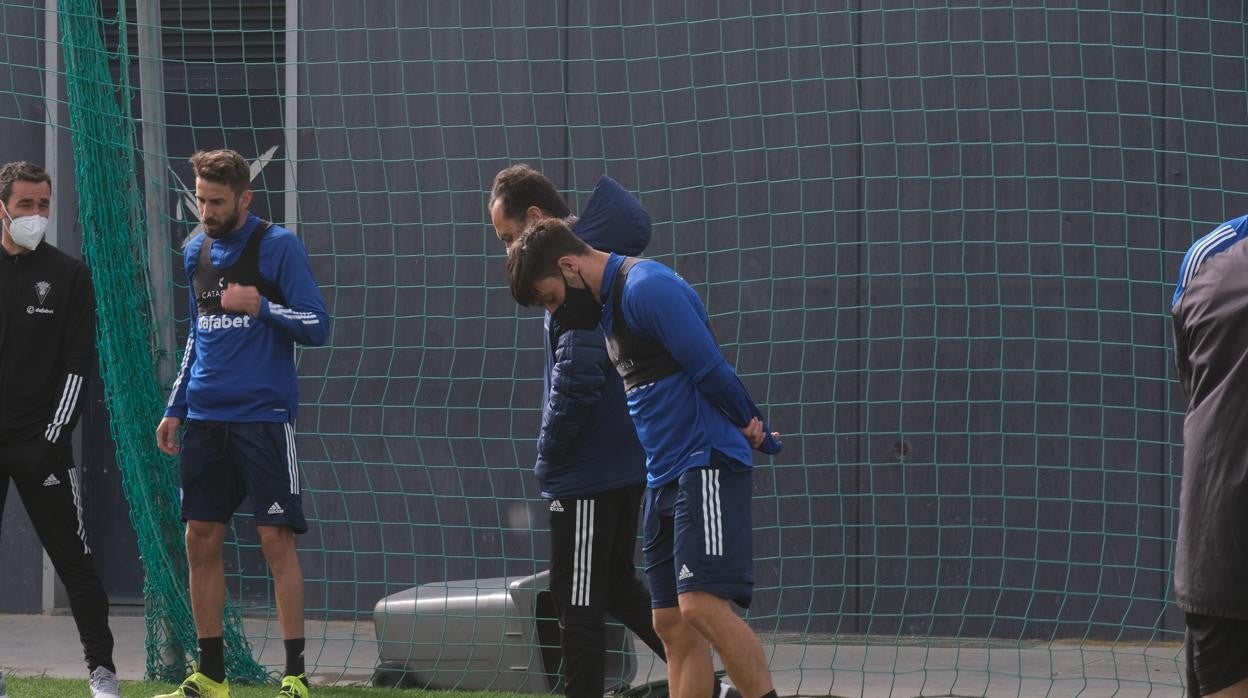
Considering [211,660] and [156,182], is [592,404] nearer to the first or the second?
[211,660]

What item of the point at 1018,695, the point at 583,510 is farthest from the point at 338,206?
the point at 1018,695

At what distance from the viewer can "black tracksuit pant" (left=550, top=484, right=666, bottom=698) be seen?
488 centimetres

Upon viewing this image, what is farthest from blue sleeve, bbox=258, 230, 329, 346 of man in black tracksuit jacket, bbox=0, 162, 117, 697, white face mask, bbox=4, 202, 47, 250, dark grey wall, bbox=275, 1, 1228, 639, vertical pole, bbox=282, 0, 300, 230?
vertical pole, bbox=282, 0, 300, 230

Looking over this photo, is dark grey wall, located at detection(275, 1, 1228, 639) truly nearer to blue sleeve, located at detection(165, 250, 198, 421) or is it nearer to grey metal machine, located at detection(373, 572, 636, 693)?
grey metal machine, located at detection(373, 572, 636, 693)

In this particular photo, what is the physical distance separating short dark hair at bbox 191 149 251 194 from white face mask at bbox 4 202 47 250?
1.89 ft

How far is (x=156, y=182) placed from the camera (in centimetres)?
643

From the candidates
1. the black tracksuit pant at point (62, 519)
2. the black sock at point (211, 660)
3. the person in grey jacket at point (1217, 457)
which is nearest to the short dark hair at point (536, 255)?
the person in grey jacket at point (1217, 457)

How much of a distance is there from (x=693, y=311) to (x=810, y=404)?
3.43m

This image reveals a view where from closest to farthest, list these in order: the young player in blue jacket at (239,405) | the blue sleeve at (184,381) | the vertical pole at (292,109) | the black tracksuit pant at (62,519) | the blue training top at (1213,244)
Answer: the blue training top at (1213,244), the black tracksuit pant at (62,519), the young player in blue jacket at (239,405), the blue sleeve at (184,381), the vertical pole at (292,109)

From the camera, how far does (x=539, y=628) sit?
633 centimetres

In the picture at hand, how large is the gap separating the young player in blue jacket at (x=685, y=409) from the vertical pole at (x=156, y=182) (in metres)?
2.70

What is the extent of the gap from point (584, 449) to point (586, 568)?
374 mm

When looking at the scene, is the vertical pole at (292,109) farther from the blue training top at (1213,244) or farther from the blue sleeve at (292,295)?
the blue training top at (1213,244)

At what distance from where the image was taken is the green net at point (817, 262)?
7.36 m
